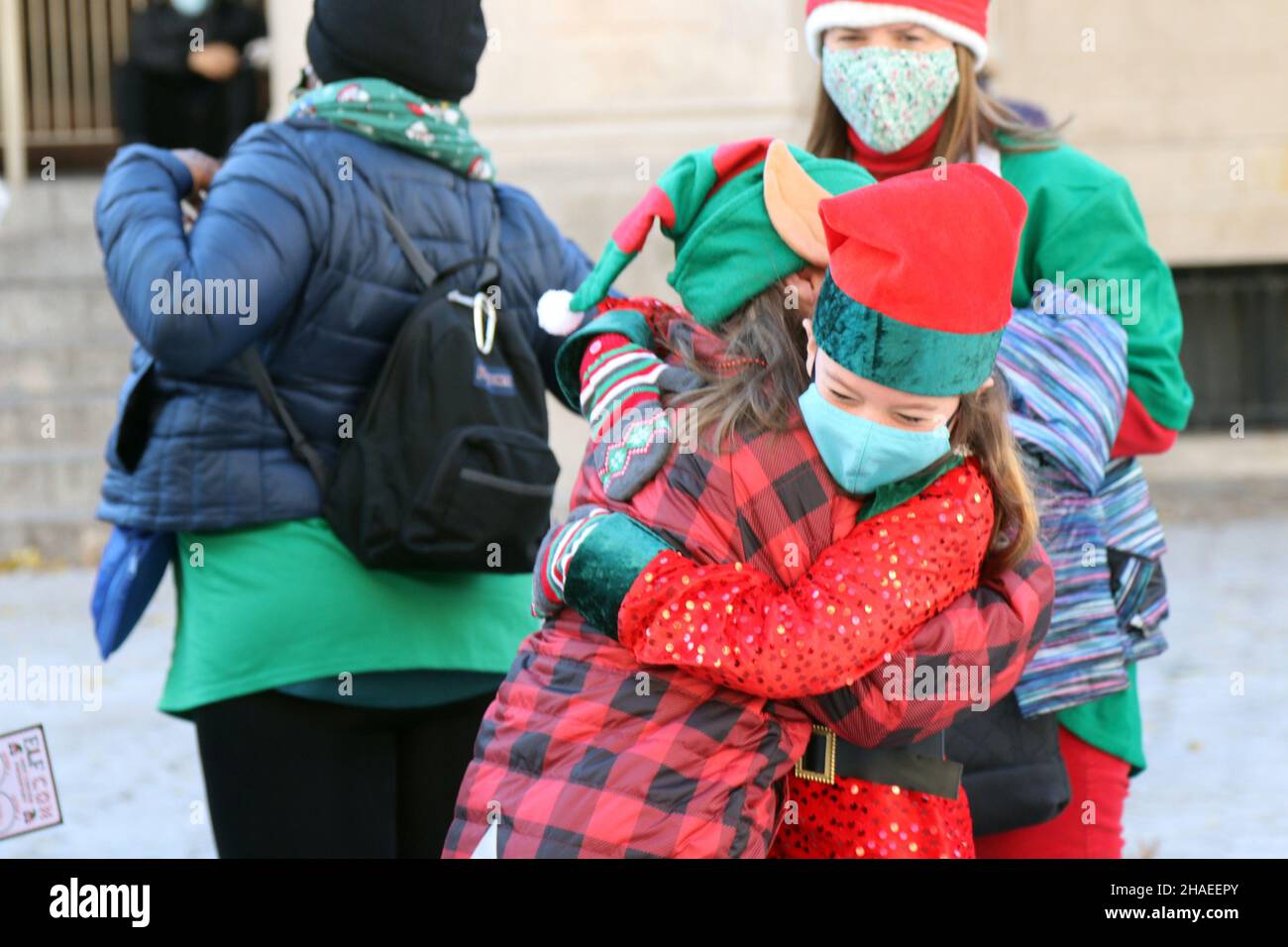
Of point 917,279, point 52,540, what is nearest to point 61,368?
point 52,540

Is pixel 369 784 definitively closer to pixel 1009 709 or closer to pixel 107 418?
pixel 1009 709

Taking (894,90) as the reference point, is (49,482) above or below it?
below

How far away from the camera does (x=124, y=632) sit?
3246 mm

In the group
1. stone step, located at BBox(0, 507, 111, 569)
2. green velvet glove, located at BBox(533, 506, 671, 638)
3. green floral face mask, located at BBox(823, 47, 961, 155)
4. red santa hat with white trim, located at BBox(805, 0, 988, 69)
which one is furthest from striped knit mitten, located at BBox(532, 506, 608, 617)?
stone step, located at BBox(0, 507, 111, 569)

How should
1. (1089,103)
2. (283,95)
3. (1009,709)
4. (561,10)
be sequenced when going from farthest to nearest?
1. (1089,103)
2. (283,95)
3. (561,10)
4. (1009,709)

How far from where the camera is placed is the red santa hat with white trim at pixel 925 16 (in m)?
3.01

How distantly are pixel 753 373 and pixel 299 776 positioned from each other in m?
1.18

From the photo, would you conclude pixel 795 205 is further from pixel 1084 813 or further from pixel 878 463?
pixel 1084 813

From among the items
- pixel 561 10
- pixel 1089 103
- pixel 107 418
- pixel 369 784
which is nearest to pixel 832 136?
pixel 369 784

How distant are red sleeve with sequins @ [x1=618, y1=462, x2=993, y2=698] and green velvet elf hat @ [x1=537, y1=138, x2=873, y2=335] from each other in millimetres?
369

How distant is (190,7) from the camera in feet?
37.2
